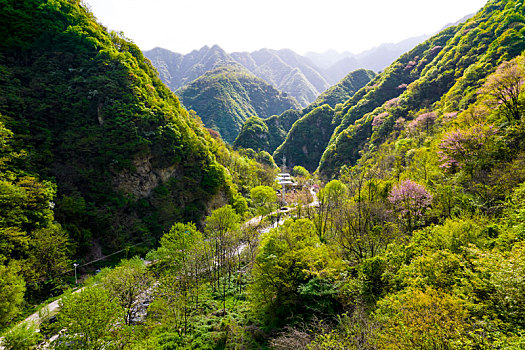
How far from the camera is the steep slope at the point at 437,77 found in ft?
151

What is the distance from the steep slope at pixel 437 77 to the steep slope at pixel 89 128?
56133mm

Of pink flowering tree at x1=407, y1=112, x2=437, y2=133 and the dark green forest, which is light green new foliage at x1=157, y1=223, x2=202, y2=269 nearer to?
the dark green forest

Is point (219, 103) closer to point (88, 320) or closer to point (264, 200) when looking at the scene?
point (264, 200)

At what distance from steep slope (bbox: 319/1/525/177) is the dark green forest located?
0.69 meters

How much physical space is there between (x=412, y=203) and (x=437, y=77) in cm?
6033

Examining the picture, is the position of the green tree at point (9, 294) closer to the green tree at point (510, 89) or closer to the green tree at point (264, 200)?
the green tree at point (264, 200)

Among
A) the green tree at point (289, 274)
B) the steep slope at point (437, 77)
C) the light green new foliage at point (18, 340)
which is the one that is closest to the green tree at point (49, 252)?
the light green new foliage at point (18, 340)

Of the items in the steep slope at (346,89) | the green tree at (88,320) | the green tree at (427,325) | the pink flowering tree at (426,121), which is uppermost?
the steep slope at (346,89)

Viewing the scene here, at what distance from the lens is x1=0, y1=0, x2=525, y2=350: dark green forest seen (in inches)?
495

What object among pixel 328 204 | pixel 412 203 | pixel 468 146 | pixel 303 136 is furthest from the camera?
pixel 303 136

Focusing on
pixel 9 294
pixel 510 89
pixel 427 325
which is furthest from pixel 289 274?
pixel 510 89

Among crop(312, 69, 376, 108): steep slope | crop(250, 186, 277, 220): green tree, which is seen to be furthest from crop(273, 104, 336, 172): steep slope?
crop(250, 186, 277, 220): green tree

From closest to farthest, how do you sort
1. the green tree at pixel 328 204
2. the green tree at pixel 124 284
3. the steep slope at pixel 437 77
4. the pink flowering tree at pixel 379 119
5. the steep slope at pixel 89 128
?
the green tree at pixel 124 284 < the steep slope at pixel 89 128 < the green tree at pixel 328 204 < the steep slope at pixel 437 77 < the pink flowering tree at pixel 379 119

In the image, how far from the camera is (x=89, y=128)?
133 feet
